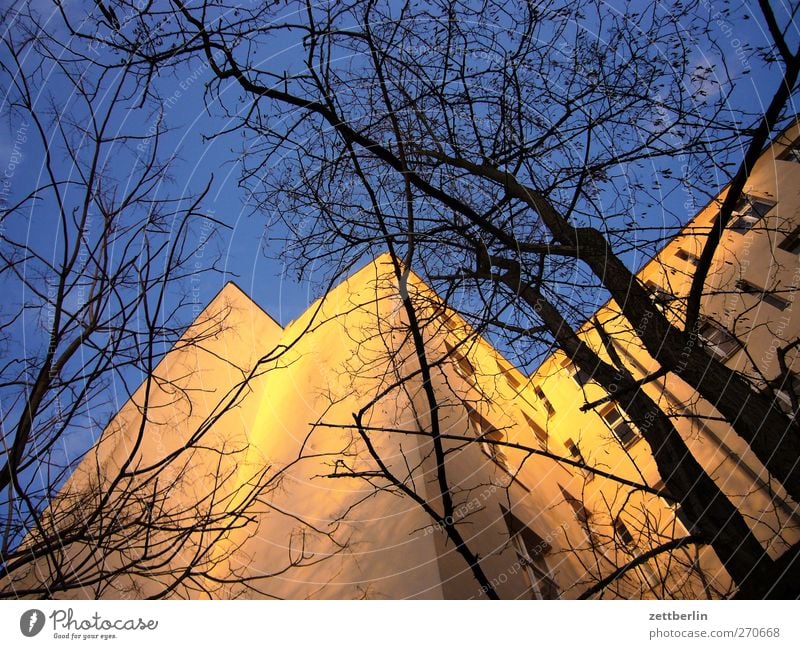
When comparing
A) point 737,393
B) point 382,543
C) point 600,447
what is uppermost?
point 600,447

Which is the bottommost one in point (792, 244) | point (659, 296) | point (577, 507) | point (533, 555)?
point (533, 555)

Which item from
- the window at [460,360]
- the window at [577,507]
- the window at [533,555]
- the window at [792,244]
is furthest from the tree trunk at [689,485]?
the window at [792,244]

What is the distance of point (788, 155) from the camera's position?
8.24 metres

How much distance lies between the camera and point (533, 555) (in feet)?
20.8

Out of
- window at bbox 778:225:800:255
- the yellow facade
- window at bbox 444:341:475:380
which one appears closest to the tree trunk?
the yellow facade

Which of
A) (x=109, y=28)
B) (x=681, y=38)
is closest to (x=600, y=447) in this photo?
(x=681, y=38)

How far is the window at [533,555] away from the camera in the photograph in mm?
5605

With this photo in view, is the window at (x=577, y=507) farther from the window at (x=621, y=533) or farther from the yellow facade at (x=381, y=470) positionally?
the window at (x=621, y=533)

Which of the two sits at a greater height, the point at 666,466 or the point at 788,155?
the point at 788,155

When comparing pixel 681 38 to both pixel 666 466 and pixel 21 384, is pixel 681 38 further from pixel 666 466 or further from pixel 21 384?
pixel 21 384

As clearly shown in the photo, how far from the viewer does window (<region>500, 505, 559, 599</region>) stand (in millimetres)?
5605

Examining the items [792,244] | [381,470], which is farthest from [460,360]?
[792,244]

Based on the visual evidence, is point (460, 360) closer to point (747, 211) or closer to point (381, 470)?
point (381, 470)

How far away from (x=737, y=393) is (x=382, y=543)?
2.98m
